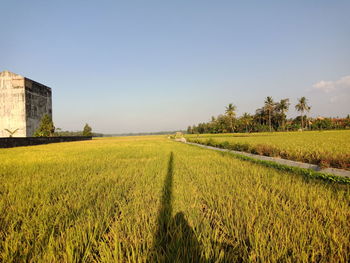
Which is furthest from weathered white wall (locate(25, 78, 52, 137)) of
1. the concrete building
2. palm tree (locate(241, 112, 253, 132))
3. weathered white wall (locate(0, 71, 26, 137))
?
palm tree (locate(241, 112, 253, 132))

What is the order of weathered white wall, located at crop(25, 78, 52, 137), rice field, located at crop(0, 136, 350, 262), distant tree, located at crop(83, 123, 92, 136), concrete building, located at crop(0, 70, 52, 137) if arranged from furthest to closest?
distant tree, located at crop(83, 123, 92, 136)
weathered white wall, located at crop(25, 78, 52, 137)
concrete building, located at crop(0, 70, 52, 137)
rice field, located at crop(0, 136, 350, 262)

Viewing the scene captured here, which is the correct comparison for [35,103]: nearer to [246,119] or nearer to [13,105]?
[13,105]

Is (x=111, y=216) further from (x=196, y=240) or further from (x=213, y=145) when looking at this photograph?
(x=213, y=145)

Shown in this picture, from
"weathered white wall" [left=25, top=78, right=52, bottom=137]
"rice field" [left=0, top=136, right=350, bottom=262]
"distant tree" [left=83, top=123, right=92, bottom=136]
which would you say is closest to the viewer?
"rice field" [left=0, top=136, right=350, bottom=262]

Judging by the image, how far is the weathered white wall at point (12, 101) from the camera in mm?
28953

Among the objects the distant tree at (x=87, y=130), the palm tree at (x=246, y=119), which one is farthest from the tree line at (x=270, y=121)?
the distant tree at (x=87, y=130)

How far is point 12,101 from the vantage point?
2903cm

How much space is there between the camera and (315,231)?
4.75ft

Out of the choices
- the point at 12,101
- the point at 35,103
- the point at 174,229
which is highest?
the point at 35,103

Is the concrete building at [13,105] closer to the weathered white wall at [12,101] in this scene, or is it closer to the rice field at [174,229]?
the weathered white wall at [12,101]

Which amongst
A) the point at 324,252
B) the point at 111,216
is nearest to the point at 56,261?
the point at 111,216

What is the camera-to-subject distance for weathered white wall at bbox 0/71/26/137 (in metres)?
29.0

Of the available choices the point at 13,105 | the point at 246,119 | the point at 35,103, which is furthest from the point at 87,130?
the point at 246,119

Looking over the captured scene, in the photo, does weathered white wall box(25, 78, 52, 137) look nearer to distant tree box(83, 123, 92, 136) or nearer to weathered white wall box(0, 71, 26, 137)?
weathered white wall box(0, 71, 26, 137)
